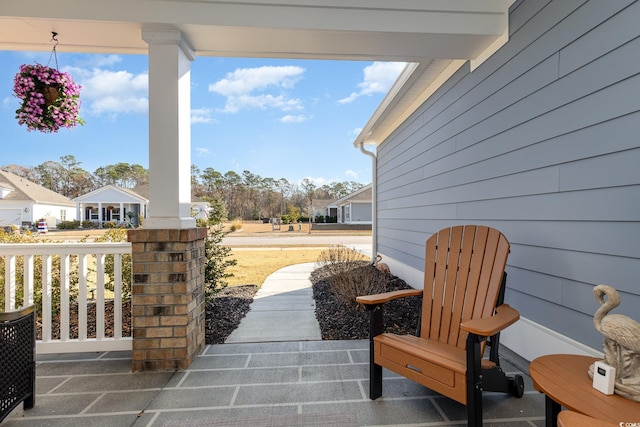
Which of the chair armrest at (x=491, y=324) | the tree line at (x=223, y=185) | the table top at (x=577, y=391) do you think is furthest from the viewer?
the tree line at (x=223, y=185)

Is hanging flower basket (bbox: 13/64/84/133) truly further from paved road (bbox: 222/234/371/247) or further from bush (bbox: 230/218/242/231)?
paved road (bbox: 222/234/371/247)

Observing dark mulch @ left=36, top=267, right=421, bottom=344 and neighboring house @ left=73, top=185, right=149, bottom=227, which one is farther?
neighboring house @ left=73, top=185, right=149, bottom=227

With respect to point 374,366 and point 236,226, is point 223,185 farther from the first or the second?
point 374,366

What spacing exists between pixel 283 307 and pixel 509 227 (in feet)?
8.55

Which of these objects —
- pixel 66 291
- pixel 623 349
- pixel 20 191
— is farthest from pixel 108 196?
pixel 623 349

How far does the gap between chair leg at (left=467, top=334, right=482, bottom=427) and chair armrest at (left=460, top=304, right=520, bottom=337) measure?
0.06 m

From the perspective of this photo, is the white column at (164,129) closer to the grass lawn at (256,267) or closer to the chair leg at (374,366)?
the chair leg at (374,366)

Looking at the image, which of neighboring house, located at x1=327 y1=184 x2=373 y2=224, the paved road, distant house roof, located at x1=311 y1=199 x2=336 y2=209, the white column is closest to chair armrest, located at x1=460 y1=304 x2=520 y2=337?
the white column

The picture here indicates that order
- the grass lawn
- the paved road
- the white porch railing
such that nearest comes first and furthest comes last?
the white porch railing < the grass lawn < the paved road

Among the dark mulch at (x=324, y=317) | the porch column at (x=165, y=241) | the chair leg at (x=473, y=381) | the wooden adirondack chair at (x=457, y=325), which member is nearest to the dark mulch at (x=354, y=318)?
the dark mulch at (x=324, y=317)

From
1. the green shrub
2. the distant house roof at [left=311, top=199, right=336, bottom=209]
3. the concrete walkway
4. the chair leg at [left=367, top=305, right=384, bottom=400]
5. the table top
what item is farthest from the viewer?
the distant house roof at [left=311, top=199, right=336, bottom=209]

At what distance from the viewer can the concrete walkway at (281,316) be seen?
2.96 m

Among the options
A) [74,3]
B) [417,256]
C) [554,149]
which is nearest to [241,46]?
[74,3]

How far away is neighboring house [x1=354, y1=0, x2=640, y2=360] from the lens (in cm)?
167
